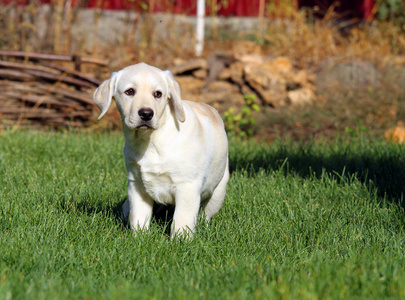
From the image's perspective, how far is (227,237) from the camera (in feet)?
10.2

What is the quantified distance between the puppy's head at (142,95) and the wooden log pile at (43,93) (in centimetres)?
389

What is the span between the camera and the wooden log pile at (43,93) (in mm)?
6844

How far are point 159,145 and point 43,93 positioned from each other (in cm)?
443

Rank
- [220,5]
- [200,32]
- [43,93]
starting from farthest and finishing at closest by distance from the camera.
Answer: [220,5] < [200,32] < [43,93]

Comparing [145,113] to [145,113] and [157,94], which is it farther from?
[157,94]

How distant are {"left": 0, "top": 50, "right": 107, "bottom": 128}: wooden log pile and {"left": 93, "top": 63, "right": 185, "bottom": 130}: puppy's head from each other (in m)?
3.89

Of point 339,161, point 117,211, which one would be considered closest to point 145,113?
point 117,211

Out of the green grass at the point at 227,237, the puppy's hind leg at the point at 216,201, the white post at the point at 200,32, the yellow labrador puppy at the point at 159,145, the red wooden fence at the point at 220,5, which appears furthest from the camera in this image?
the red wooden fence at the point at 220,5

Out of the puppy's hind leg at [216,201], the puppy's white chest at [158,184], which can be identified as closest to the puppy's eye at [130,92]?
the puppy's white chest at [158,184]

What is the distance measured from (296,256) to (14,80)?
18.2 ft

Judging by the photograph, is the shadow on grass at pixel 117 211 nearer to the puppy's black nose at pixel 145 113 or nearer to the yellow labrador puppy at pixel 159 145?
the yellow labrador puppy at pixel 159 145

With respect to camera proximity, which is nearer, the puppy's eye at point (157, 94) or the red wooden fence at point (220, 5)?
the puppy's eye at point (157, 94)

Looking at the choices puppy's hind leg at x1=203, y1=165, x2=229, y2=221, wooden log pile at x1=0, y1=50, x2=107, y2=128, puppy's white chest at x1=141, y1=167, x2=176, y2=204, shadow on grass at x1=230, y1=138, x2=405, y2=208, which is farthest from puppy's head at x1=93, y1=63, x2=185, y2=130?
wooden log pile at x1=0, y1=50, x2=107, y2=128

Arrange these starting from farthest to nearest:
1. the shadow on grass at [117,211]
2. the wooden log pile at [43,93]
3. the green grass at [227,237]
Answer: the wooden log pile at [43,93] → the shadow on grass at [117,211] → the green grass at [227,237]
